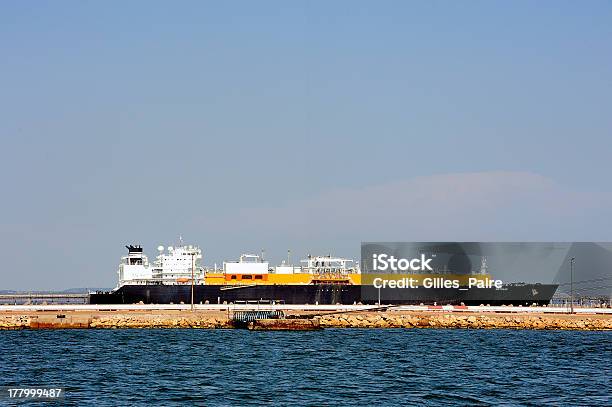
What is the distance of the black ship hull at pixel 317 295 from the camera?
392 feet

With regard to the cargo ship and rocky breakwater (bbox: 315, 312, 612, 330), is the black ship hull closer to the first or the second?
the cargo ship

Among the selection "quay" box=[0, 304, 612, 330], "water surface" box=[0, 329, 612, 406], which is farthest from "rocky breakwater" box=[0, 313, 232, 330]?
"water surface" box=[0, 329, 612, 406]

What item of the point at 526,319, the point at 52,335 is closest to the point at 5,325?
the point at 52,335

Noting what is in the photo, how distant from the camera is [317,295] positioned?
120 metres

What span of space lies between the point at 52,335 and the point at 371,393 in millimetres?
43904

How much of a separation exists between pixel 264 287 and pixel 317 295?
701 cm

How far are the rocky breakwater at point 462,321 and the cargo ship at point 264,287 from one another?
17.8m

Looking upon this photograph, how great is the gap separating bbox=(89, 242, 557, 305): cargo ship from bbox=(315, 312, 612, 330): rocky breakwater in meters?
17.8

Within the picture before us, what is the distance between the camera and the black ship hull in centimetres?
11944

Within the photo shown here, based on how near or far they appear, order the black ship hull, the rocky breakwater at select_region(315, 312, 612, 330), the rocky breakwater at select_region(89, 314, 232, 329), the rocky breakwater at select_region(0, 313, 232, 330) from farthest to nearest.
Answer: the black ship hull < the rocky breakwater at select_region(315, 312, 612, 330) < the rocky breakwater at select_region(89, 314, 232, 329) < the rocky breakwater at select_region(0, 313, 232, 330)

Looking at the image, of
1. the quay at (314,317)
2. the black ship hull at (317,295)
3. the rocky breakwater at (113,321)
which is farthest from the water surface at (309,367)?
the black ship hull at (317,295)

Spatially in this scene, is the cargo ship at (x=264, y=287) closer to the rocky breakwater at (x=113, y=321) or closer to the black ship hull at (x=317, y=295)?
the black ship hull at (x=317, y=295)

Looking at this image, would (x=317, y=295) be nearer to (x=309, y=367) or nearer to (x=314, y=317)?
(x=314, y=317)

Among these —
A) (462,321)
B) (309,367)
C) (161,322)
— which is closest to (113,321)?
(161,322)
